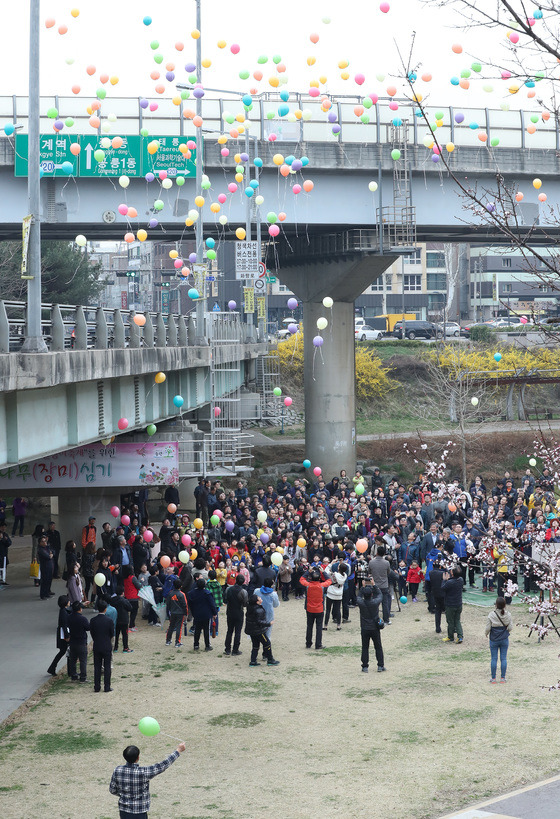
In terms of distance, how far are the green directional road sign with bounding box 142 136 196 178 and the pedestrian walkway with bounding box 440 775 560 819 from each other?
23.4 meters

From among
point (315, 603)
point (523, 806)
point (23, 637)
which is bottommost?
point (23, 637)

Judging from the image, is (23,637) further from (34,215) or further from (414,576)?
(34,215)

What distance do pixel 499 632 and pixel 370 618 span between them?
1931 mm

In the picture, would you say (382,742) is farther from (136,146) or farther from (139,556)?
(136,146)

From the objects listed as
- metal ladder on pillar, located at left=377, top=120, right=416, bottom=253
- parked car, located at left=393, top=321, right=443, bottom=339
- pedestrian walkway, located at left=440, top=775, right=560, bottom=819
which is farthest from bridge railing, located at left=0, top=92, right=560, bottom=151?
parked car, located at left=393, top=321, right=443, bottom=339

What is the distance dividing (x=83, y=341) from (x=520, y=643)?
8.39m

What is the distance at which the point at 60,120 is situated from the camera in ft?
95.7

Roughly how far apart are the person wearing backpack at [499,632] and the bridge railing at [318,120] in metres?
19.7

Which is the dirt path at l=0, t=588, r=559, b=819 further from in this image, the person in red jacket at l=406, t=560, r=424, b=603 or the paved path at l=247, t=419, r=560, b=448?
the paved path at l=247, t=419, r=560, b=448

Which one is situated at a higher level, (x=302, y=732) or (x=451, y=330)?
(x=451, y=330)

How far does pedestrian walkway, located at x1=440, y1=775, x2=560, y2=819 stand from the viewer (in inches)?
359

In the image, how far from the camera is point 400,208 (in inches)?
1260

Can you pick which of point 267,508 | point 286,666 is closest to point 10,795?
point 286,666

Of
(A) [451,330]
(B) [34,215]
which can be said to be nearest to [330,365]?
(B) [34,215]
